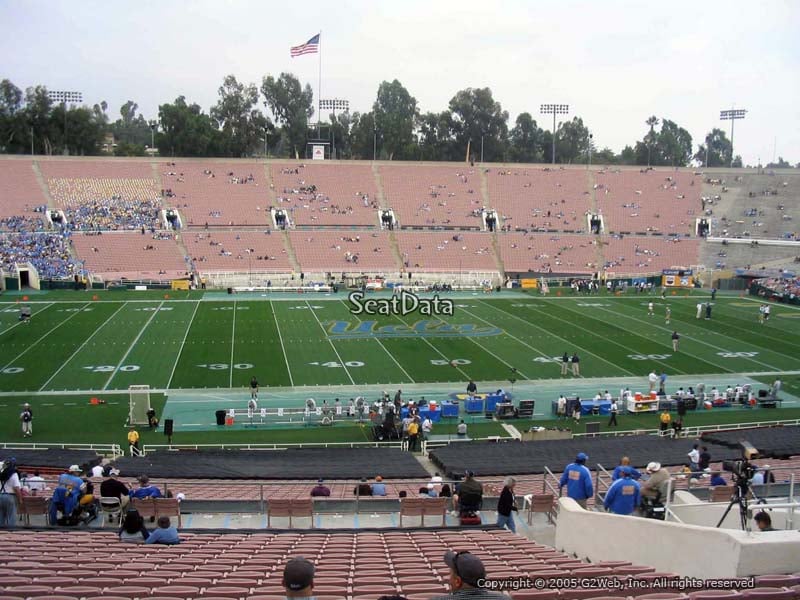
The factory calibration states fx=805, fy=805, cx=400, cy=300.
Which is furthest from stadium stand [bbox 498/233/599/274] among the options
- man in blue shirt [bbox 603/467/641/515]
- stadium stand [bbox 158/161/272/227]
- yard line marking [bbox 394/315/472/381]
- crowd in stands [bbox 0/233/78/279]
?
man in blue shirt [bbox 603/467/641/515]

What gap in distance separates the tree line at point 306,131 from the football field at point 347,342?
4050cm

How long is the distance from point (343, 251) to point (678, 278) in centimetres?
2630

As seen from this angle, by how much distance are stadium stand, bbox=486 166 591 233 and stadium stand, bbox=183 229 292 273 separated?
67.5 ft

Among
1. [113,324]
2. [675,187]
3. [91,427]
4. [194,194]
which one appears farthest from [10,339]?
[675,187]

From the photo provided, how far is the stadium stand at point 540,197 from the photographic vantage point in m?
71.9

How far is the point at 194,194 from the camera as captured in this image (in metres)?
70.9

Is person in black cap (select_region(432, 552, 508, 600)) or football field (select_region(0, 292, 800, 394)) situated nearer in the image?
person in black cap (select_region(432, 552, 508, 600))

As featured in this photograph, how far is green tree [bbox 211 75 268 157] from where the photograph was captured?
303ft

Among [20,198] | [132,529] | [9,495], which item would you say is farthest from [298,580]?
[20,198]

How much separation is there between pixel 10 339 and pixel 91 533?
3023cm

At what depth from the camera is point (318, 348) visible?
120ft

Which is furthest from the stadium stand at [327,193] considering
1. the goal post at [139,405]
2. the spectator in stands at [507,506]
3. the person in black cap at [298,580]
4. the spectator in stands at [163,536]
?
the person in black cap at [298,580]

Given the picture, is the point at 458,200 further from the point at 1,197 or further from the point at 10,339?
the point at 10,339

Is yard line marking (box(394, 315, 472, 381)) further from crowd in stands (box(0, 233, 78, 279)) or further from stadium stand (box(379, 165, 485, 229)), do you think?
stadium stand (box(379, 165, 485, 229))
